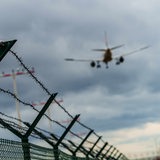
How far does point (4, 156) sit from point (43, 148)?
314cm

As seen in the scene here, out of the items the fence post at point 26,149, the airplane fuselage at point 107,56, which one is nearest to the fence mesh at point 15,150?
the fence post at point 26,149

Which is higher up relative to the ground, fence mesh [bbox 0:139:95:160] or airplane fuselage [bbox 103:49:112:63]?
airplane fuselage [bbox 103:49:112:63]

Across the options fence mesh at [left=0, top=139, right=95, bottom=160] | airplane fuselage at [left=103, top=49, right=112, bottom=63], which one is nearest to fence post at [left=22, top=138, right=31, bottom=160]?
fence mesh at [left=0, top=139, right=95, bottom=160]

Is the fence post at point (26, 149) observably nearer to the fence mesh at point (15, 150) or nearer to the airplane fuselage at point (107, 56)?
the fence mesh at point (15, 150)

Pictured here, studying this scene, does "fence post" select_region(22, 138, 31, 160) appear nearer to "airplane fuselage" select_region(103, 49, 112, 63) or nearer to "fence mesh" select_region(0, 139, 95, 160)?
"fence mesh" select_region(0, 139, 95, 160)

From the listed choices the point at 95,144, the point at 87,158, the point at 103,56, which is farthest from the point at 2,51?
the point at 103,56

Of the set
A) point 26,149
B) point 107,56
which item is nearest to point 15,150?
point 26,149

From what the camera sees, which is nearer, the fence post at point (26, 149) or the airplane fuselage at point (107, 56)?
the fence post at point (26, 149)

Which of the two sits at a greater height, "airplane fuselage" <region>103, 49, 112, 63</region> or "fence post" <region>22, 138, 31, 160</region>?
"airplane fuselage" <region>103, 49, 112, 63</region>

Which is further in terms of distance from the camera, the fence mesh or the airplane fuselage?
the airplane fuselage

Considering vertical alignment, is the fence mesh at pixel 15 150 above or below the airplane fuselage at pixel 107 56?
below

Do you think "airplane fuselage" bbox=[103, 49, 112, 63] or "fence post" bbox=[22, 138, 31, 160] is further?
"airplane fuselage" bbox=[103, 49, 112, 63]

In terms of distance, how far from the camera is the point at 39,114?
11141 millimetres

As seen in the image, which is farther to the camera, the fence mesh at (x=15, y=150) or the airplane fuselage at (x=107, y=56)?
the airplane fuselage at (x=107, y=56)
